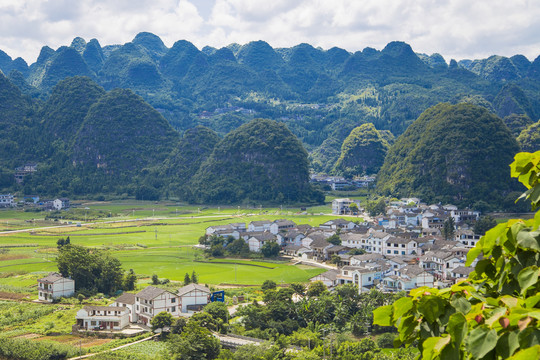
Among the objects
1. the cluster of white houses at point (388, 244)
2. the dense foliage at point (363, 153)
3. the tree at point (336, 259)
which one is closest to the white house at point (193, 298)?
the cluster of white houses at point (388, 244)

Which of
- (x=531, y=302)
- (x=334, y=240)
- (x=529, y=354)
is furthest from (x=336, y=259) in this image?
(x=529, y=354)

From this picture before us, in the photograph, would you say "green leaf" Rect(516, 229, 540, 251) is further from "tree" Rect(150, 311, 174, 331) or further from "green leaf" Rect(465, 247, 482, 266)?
"tree" Rect(150, 311, 174, 331)

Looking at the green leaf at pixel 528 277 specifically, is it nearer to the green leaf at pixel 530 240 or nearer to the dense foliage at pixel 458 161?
the green leaf at pixel 530 240

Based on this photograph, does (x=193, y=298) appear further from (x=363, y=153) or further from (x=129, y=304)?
(x=363, y=153)

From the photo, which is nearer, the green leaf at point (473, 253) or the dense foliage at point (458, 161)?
the green leaf at point (473, 253)

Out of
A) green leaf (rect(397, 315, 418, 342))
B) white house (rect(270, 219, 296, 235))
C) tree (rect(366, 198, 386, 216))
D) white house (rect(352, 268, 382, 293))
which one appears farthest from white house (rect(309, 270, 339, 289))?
green leaf (rect(397, 315, 418, 342))

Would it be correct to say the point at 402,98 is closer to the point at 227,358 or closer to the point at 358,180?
the point at 358,180
